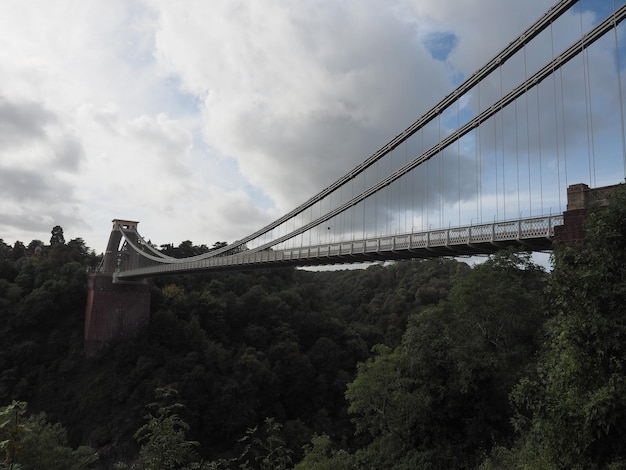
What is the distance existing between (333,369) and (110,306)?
19.2m

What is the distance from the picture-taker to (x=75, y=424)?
26.8 meters

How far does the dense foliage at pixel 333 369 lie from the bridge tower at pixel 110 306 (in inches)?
40.2

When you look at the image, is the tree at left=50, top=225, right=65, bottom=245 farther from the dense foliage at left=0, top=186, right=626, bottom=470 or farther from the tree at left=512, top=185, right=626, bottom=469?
the tree at left=512, top=185, right=626, bottom=469

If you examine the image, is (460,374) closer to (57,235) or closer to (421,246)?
(421,246)

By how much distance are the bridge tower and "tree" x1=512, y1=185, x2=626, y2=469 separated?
32.7 metres

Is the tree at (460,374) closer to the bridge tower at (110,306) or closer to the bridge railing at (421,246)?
the bridge railing at (421,246)

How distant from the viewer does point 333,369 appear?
1409 inches

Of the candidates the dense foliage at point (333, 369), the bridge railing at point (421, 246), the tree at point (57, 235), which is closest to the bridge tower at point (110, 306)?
the dense foliage at point (333, 369)

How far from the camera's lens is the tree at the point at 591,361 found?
555 cm

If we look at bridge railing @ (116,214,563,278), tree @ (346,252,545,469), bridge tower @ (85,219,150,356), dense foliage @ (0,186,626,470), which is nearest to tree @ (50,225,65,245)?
dense foliage @ (0,186,626,470)

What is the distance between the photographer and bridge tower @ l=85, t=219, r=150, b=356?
32.0m

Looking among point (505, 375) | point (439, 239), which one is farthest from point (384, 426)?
point (439, 239)

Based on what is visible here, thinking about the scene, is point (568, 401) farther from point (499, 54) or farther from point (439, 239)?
point (499, 54)

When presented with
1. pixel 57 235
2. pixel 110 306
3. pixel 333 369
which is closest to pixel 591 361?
pixel 333 369
